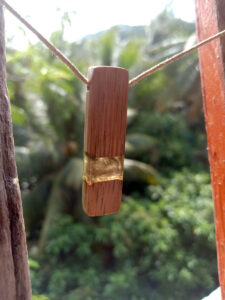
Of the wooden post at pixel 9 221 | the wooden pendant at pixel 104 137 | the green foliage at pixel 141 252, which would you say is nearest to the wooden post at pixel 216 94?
the wooden pendant at pixel 104 137

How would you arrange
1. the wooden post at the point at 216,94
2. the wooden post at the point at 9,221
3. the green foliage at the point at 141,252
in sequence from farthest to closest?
the green foliage at the point at 141,252 < the wooden post at the point at 216,94 < the wooden post at the point at 9,221

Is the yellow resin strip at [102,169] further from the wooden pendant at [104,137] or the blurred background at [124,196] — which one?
the blurred background at [124,196]

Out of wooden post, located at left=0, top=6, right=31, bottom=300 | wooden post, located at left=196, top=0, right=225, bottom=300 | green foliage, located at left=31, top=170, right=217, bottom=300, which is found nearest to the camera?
wooden post, located at left=0, top=6, right=31, bottom=300

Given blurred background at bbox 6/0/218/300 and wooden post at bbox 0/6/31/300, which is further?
blurred background at bbox 6/0/218/300

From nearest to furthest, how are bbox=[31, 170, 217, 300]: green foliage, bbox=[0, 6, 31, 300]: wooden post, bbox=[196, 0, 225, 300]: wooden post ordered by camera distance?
bbox=[0, 6, 31, 300]: wooden post, bbox=[196, 0, 225, 300]: wooden post, bbox=[31, 170, 217, 300]: green foliage

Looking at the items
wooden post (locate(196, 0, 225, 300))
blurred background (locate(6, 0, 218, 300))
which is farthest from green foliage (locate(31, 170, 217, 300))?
wooden post (locate(196, 0, 225, 300))

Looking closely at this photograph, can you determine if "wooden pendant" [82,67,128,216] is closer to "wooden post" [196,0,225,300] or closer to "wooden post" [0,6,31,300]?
"wooden post" [0,6,31,300]
